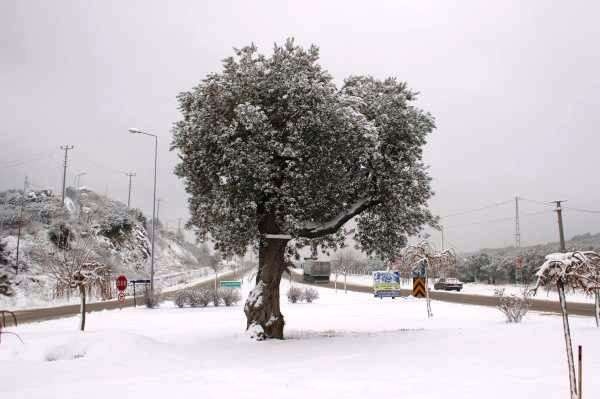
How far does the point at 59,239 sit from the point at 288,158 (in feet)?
143

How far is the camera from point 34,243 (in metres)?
47.0

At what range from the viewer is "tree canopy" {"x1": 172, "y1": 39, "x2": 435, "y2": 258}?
13.1m

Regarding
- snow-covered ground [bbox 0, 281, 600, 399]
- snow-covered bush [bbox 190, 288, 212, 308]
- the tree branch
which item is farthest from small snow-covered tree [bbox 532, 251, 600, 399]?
snow-covered bush [bbox 190, 288, 212, 308]

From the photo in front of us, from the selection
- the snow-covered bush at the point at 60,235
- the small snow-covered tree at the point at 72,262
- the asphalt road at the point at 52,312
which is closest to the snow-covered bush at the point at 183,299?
the asphalt road at the point at 52,312

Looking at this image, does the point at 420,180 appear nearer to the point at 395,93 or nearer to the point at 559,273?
the point at 395,93

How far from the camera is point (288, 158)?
13.9m

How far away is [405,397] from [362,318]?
1697 cm

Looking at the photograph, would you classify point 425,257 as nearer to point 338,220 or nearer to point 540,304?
point 338,220

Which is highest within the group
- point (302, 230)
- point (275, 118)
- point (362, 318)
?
point (275, 118)

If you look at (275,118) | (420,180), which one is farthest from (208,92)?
(420,180)

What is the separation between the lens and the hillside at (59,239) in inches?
1559

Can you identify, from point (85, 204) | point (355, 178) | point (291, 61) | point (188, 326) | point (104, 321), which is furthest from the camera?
point (85, 204)

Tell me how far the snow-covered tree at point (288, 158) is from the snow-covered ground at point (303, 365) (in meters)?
3.01

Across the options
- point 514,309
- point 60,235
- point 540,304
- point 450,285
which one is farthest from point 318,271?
point 514,309
